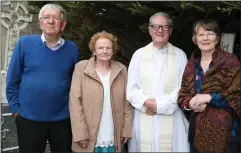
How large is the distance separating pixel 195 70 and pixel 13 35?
521cm

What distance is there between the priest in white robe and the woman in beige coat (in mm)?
137

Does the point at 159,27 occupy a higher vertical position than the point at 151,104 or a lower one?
higher

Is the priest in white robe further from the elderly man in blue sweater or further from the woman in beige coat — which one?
the elderly man in blue sweater

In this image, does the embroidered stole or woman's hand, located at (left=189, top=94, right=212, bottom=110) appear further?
the embroidered stole

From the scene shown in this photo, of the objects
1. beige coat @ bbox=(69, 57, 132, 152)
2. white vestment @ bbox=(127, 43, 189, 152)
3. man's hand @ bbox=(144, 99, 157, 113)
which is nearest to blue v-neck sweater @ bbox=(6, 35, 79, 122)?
beige coat @ bbox=(69, 57, 132, 152)

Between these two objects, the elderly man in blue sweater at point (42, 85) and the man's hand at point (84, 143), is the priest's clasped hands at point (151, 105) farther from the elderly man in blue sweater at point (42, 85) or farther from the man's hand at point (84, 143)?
the elderly man in blue sweater at point (42, 85)

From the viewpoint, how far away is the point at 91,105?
333 cm

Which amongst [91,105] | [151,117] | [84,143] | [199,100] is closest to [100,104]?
[91,105]

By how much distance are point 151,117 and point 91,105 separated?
60 cm

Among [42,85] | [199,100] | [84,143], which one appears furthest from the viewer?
[84,143]

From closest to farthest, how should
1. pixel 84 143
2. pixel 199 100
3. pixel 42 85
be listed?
pixel 199 100 < pixel 42 85 < pixel 84 143

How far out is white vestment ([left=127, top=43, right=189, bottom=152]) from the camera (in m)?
3.38

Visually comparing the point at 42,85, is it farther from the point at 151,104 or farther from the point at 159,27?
the point at 159,27

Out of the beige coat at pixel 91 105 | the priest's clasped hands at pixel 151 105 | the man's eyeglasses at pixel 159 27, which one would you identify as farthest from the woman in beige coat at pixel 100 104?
the man's eyeglasses at pixel 159 27
